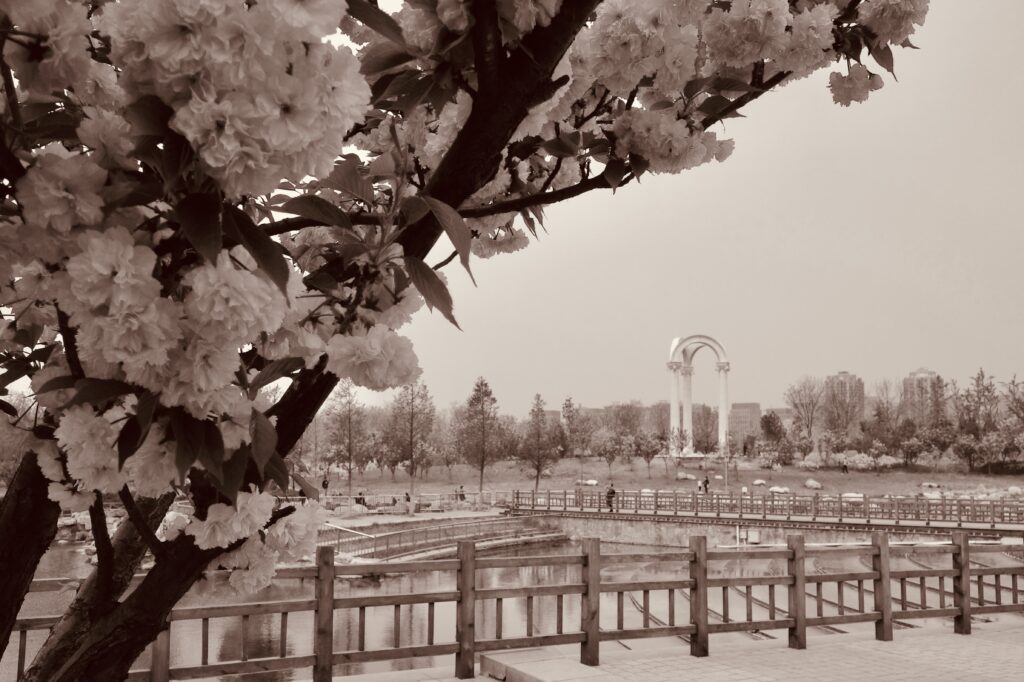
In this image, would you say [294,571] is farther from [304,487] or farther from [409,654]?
[304,487]

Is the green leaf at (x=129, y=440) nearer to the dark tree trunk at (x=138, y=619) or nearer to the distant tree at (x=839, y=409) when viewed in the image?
the dark tree trunk at (x=138, y=619)

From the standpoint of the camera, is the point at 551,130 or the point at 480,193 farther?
the point at 480,193

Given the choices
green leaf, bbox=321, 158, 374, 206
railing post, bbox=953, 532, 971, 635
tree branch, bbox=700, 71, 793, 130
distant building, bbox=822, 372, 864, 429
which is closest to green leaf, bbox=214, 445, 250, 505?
green leaf, bbox=321, 158, 374, 206

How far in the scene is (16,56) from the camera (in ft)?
3.47

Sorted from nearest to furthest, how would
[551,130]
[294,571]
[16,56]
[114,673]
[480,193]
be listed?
[16,56]
[114,673]
[551,130]
[480,193]
[294,571]

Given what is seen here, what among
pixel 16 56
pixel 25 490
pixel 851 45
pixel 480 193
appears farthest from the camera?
pixel 851 45

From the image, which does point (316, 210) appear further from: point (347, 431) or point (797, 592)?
point (347, 431)

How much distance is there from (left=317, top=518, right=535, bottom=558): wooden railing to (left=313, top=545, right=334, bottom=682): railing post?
13281mm

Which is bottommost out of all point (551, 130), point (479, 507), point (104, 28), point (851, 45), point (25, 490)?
point (479, 507)

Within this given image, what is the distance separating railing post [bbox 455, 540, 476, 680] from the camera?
277 inches

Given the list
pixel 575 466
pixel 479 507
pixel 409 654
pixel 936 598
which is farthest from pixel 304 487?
pixel 575 466

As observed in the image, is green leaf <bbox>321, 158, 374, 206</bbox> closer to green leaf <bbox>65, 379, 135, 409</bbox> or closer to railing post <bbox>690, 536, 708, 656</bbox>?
green leaf <bbox>65, 379, 135, 409</bbox>

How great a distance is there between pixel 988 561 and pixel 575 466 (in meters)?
55.6

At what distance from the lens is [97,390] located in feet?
3.36
